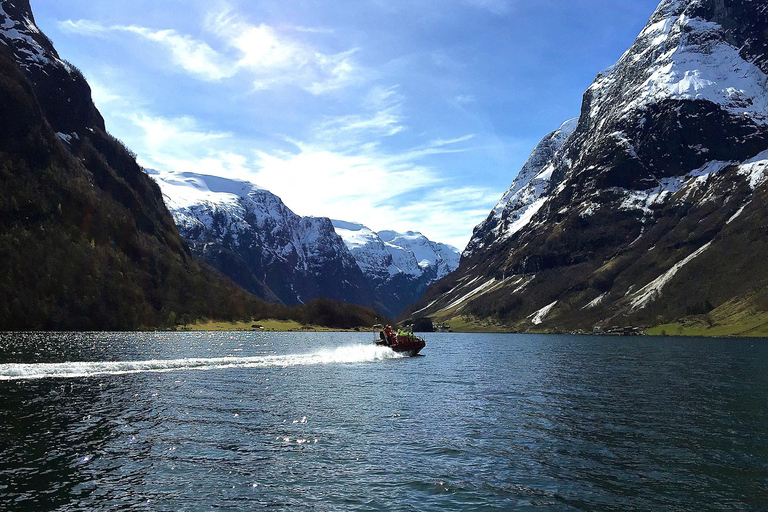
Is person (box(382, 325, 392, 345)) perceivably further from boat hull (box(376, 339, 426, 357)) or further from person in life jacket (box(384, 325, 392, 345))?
boat hull (box(376, 339, 426, 357))

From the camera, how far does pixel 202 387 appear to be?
74.4 meters

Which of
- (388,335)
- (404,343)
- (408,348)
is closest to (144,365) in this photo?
(404,343)

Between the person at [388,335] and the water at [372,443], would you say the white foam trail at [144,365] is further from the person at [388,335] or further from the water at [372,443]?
the person at [388,335]

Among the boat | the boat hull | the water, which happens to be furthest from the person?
the water

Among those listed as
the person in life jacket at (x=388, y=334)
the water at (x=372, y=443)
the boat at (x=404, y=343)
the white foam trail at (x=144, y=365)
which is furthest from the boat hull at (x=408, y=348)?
the water at (x=372, y=443)

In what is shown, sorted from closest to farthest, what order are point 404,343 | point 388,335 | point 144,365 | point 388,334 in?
point 144,365, point 404,343, point 388,335, point 388,334

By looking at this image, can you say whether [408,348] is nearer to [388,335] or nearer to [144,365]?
[388,335]

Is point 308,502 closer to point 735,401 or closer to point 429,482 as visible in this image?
point 429,482

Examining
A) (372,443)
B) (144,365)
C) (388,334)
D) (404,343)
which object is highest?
(388,334)

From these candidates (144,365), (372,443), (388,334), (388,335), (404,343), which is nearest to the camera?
(372,443)

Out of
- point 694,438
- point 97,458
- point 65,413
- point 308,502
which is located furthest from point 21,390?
point 694,438

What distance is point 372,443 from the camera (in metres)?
44.1

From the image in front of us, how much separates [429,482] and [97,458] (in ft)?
76.3

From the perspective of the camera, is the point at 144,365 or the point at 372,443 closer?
the point at 372,443
